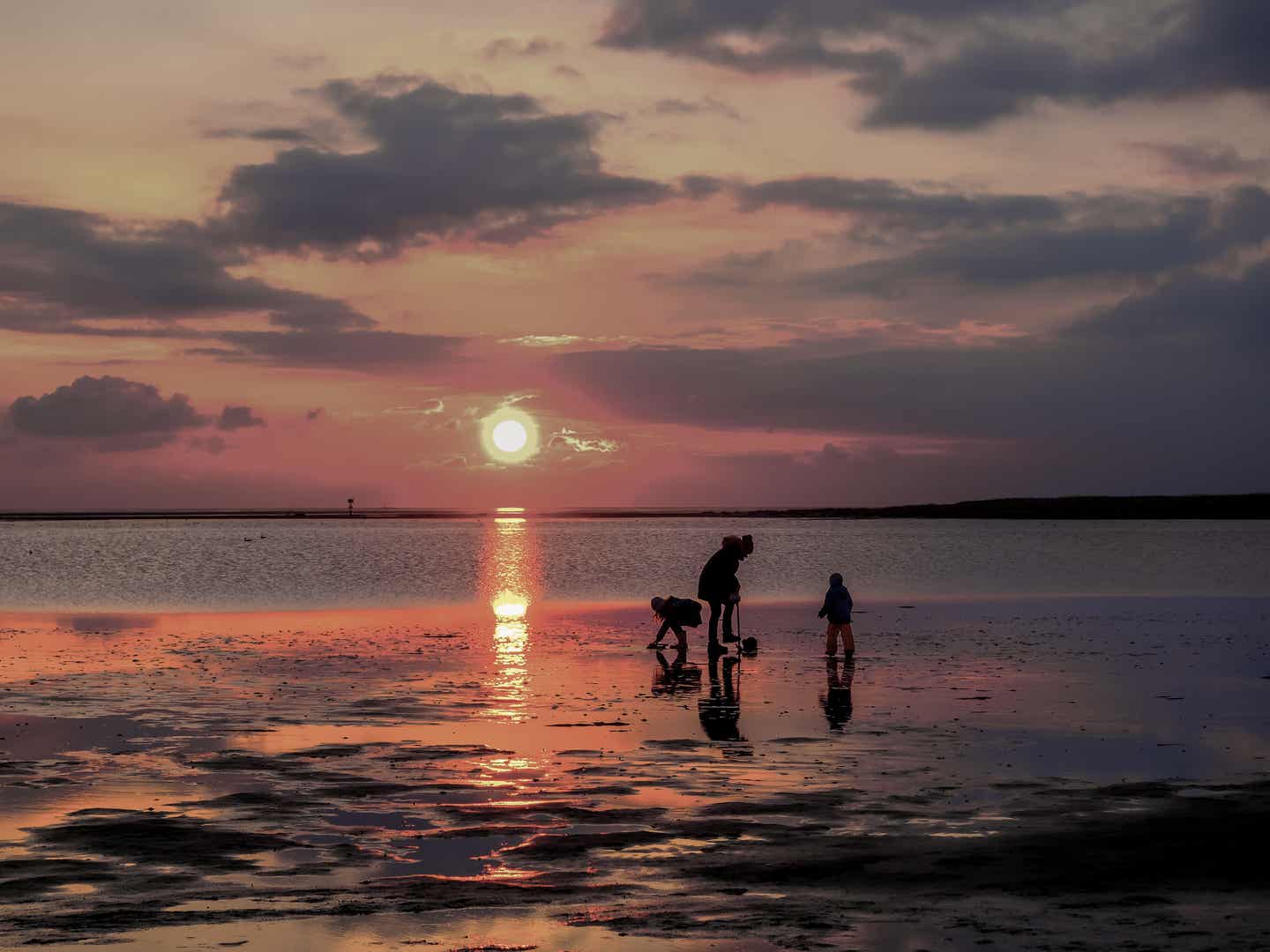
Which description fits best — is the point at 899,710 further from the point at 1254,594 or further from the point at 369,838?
the point at 1254,594

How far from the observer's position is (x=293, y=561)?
87.1 meters

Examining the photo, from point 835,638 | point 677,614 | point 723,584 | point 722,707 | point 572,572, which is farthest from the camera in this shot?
point 572,572

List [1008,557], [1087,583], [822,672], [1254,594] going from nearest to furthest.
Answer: [822,672] < [1254,594] < [1087,583] < [1008,557]

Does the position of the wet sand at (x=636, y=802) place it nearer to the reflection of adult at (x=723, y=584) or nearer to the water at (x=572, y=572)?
the reflection of adult at (x=723, y=584)

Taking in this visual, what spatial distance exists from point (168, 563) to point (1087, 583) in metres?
54.2

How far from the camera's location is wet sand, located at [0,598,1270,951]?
9.79 meters

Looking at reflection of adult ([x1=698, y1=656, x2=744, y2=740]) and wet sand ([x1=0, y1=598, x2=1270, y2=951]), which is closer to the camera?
wet sand ([x1=0, y1=598, x2=1270, y2=951])

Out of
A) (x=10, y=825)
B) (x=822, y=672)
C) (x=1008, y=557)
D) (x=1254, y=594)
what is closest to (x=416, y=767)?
(x=10, y=825)

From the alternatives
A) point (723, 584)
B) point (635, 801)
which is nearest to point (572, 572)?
point (723, 584)

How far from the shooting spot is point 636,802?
1390 cm

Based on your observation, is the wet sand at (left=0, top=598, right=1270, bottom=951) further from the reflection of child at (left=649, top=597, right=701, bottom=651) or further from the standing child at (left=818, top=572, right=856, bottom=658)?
the reflection of child at (left=649, top=597, right=701, bottom=651)

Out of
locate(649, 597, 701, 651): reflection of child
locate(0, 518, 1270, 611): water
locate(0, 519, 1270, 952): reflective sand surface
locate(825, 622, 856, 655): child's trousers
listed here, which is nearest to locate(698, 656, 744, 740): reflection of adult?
locate(0, 519, 1270, 952): reflective sand surface

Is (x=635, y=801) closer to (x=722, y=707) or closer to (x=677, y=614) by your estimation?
(x=722, y=707)

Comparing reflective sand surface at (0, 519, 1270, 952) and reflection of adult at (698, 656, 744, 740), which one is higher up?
reflective sand surface at (0, 519, 1270, 952)
